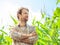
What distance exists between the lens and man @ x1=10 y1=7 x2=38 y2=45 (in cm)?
192

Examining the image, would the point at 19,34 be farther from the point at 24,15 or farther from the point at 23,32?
the point at 24,15

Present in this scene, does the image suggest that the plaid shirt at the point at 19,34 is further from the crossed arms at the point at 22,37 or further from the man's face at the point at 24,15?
the man's face at the point at 24,15

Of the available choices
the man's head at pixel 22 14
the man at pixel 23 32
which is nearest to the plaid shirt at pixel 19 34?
the man at pixel 23 32

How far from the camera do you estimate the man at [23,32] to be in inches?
75.7

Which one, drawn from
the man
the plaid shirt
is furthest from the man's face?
the plaid shirt

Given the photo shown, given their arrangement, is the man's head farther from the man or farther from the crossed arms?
the crossed arms

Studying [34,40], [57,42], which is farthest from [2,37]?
[57,42]

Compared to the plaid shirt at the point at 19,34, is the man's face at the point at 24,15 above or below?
above

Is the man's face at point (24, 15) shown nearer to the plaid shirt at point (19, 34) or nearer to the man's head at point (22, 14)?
the man's head at point (22, 14)

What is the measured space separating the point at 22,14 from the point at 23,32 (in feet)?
0.69

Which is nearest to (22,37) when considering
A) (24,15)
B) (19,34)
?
(19,34)

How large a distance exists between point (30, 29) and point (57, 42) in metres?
1.12

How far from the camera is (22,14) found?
195cm

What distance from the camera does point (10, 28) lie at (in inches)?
76.6
